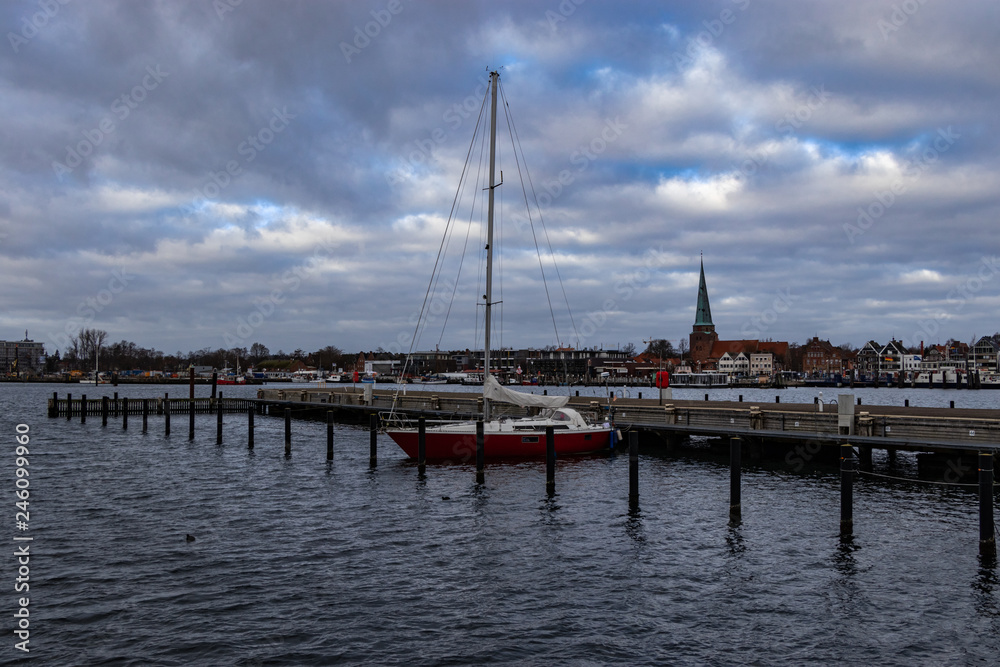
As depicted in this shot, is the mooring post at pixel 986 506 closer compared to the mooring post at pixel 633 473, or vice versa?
the mooring post at pixel 986 506

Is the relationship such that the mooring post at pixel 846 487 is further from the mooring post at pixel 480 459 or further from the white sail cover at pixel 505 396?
the white sail cover at pixel 505 396

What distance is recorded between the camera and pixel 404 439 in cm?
3572

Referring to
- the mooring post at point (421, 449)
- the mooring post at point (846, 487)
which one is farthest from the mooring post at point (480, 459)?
the mooring post at point (846, 487)

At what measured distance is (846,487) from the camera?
2066cm

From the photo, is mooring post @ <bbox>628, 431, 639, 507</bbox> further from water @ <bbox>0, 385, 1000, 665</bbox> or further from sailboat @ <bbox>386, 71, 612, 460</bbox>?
sailboat @ <bbox>386, 71, 612, 460</bbox>

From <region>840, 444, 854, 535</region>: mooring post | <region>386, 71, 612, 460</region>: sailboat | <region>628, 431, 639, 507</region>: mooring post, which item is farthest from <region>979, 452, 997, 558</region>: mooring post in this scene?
<region>386, 71, 612, 460</region>: sailboat

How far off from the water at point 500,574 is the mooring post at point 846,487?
562mm

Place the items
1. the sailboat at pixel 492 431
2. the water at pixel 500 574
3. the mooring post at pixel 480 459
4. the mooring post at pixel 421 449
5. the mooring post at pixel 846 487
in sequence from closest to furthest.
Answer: the water at pixel 500 574
the mooring post at pixel 846 487
the mooring post at pixel 480 459
the mooring post at pixel 421 449
the sailboat at pixel 492 431

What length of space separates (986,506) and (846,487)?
3.50 m

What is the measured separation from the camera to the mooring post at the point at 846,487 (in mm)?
20188

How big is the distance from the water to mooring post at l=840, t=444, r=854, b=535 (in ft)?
1.84

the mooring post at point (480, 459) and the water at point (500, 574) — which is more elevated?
the mooring post at point (480, 459)

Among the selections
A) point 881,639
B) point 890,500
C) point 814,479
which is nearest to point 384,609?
point 881,639

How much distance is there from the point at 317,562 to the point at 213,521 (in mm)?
6854
